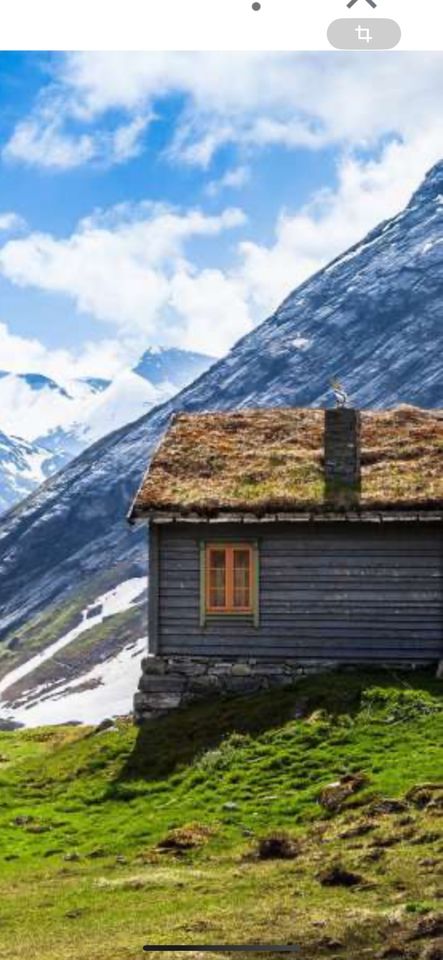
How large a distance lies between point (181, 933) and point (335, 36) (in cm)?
995

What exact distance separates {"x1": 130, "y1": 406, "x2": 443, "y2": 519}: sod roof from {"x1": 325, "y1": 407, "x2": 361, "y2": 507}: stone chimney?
0.77 feet

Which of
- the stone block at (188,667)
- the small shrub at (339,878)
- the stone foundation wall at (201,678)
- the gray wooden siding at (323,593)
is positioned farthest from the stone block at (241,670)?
the small shrub at (339,878)

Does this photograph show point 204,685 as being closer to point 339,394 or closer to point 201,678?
point 201,678

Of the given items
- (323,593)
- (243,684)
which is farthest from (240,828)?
(323,593)

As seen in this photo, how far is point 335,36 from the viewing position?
11.2m

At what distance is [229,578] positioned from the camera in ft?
108

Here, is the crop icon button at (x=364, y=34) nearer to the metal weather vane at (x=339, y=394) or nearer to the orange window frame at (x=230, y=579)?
the orange window frame at (x=230, y=579)

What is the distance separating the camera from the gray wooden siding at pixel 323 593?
32.1m

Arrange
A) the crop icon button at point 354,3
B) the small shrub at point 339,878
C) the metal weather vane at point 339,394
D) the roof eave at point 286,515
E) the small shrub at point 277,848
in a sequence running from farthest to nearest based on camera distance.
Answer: the metal weather vane at point 339,394
the roof eave at point 286,515
the small shrub at point 277,848
the small shrub at point 339,878
the crop icon button at point 354,3

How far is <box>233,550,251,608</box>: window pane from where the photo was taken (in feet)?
108

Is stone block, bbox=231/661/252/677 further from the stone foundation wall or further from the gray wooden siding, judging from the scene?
the gray wooden siding

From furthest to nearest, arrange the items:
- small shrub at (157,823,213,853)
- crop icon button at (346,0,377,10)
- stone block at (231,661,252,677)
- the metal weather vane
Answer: the metal weather vane → stone block at (231,661,252,677) → small shrub at (157,823,213,853) → crop icon button at (346,0,377,10)

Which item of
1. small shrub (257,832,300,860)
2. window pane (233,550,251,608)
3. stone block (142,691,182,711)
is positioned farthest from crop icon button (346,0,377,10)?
stone block (142,691,182,711)

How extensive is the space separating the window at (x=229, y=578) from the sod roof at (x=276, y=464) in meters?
1.16
